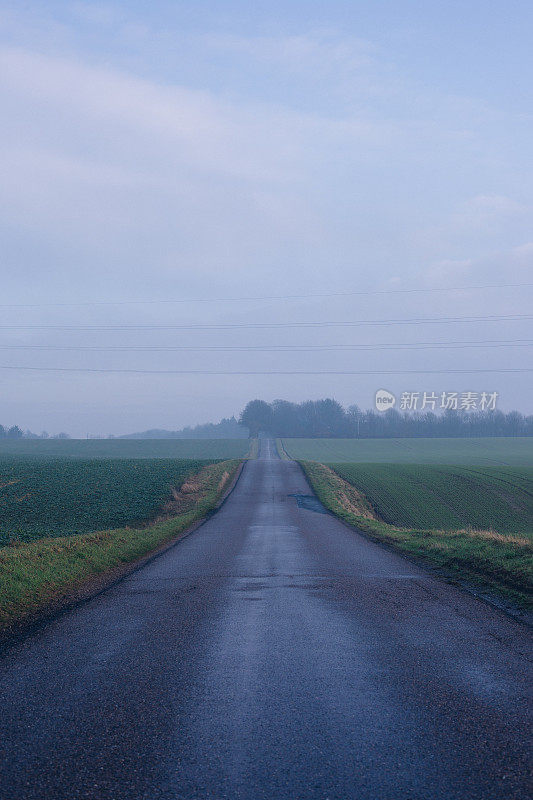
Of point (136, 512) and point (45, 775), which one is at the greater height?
point (45, 775)

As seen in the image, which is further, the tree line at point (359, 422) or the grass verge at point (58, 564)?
the tree line at point (359, 422)

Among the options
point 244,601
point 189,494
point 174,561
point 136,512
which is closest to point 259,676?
point 244,601

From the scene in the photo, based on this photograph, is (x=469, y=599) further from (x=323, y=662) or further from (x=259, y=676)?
(x=259, y=676)

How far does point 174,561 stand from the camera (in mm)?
14836

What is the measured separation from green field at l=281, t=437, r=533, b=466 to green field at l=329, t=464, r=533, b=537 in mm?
25941

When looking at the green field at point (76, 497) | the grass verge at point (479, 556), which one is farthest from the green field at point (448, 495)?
the green field at point (76, 497)

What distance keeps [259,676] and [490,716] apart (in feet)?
7.36

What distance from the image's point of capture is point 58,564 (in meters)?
13.0

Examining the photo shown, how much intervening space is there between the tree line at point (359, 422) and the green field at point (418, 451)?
58.0ft

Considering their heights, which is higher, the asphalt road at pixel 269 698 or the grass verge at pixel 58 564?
the asphalt road at pixel 269 698

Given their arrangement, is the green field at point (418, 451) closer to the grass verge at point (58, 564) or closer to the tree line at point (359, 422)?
the tree line at point (359, 422)

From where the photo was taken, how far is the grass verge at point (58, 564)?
377 inches

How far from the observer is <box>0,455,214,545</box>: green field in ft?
85.0

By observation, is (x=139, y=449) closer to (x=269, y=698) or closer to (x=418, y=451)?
(x=418, y=451)
